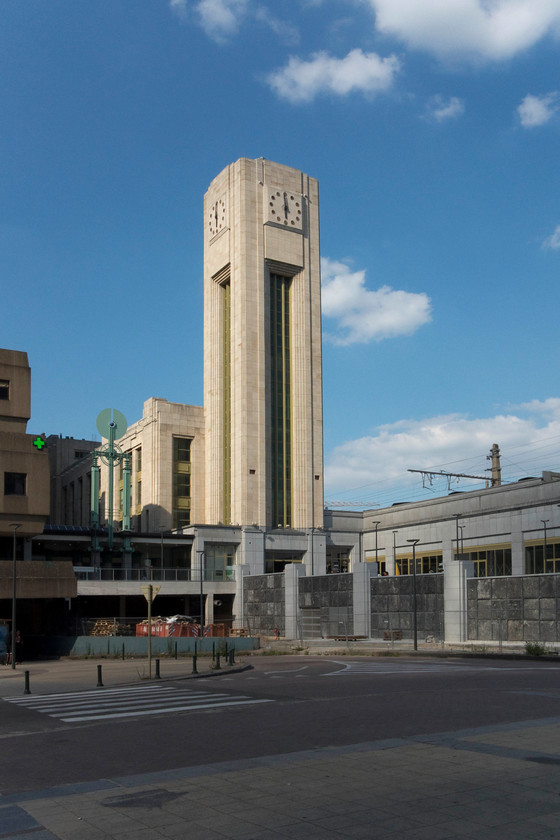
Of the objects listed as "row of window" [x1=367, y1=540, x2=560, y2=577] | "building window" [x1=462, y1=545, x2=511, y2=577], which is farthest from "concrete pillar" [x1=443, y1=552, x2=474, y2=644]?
"building window" [x1=462, y1=545, x2=511, y2=577]

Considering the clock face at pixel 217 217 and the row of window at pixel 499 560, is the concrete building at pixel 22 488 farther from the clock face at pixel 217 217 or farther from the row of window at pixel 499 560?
the clock face at pixel 217 217

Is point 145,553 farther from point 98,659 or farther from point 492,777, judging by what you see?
point 492,777

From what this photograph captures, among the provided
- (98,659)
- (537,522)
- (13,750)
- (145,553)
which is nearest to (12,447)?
(98,659)

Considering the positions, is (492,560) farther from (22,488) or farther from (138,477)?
(138,477)

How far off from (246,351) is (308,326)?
802cm

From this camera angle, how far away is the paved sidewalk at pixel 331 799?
28.0 feet

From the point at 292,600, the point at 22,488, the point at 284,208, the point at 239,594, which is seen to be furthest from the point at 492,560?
the point at 284,208

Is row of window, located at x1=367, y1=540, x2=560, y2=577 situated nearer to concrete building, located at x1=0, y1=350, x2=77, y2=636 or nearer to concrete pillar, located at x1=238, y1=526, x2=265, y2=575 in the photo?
concrete pillar, located at x1=238, y1=526, x2=265, y2=575

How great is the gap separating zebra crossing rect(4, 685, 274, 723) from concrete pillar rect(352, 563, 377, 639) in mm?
31321

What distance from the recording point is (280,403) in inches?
3282

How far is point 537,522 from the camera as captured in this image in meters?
66.1

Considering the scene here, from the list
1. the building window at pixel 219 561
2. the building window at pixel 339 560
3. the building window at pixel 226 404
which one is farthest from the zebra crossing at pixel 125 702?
the building window at pixel 339 560

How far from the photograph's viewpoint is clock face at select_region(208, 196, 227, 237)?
8664cm

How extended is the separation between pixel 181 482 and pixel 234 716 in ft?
240
